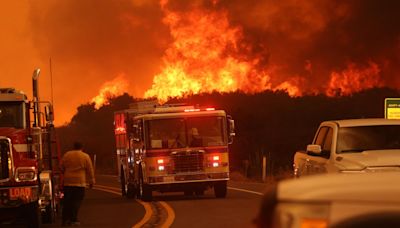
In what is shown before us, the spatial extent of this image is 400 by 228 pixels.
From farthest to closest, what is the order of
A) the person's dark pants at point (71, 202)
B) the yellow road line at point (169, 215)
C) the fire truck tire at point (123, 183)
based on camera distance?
the fire truck tire at point (123, 183) < the person's dark pants at point (71, 202) < the yellow road line at point (169, 215)

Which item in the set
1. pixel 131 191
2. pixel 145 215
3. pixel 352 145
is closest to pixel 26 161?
pixel 145 215

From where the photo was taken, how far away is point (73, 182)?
1481cm

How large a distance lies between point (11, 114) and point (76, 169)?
1.68 metres

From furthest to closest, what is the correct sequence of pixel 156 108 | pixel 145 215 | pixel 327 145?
pixel 156 108, pixel 145 215, pixel 327 145

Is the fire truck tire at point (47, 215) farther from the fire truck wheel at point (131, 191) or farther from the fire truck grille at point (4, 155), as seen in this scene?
the fire truck wheel at point (131, 191)

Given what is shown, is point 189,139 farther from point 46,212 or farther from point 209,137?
point 46,212

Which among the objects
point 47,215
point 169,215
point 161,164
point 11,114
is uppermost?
point 11,114

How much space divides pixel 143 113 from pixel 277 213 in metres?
18.5

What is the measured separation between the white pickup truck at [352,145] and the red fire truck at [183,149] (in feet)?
24.0

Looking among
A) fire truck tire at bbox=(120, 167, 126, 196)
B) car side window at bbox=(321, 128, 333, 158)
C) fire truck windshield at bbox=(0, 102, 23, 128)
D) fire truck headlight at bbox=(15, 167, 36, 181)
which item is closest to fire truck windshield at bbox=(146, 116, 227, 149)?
fire truck tire at bbox=(120, 167, 126, 196)

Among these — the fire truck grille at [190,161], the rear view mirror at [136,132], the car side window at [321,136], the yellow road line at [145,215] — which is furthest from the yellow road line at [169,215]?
the car side window at [321,136]

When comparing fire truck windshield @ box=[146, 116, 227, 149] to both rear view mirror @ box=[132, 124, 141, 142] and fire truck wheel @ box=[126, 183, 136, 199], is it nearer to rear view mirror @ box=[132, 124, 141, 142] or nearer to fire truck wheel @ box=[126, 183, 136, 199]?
rear view mirror @ box=[132, 124, 141, 142]

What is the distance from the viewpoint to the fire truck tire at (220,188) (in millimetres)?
20844

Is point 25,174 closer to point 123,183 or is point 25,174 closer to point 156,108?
point 156,108
